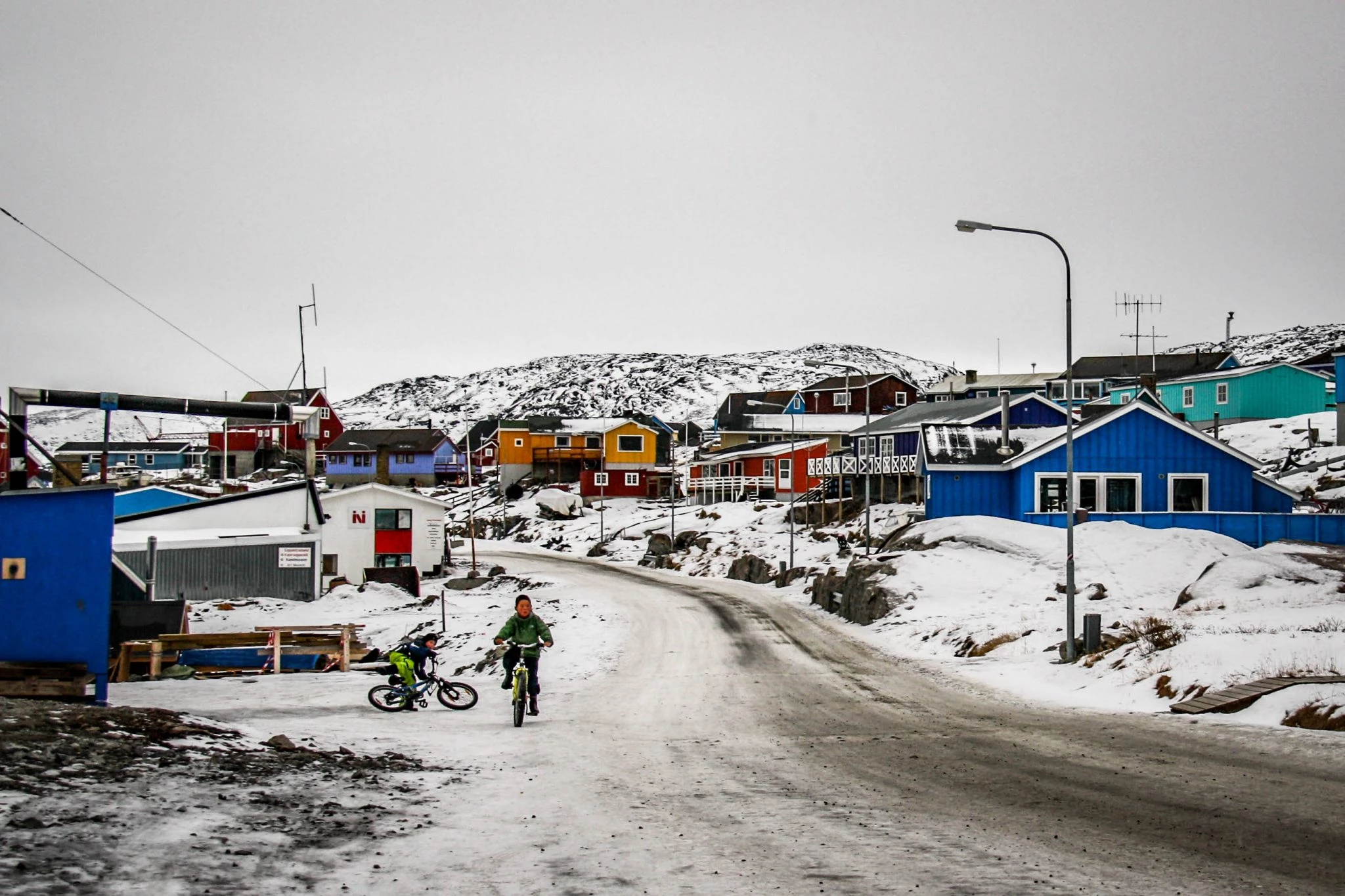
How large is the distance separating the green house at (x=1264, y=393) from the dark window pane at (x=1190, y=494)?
108ft

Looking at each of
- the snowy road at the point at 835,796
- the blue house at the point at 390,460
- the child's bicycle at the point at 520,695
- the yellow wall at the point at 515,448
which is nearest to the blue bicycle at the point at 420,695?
the snowy road at the point at 835,796

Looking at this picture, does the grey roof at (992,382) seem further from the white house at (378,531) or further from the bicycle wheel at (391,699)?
the bicycle wheel at (391,699)

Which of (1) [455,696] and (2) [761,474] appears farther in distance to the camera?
(2) [761,474]

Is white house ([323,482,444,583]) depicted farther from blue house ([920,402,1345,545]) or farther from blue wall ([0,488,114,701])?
blue wall ([0,488,114,701])

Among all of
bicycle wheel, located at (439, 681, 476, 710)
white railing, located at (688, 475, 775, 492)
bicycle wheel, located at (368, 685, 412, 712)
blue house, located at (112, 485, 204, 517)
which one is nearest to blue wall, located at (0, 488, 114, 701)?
bicycle wheel, located at (368, 685, 412, 712)

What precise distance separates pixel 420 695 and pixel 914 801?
9668 millimetres

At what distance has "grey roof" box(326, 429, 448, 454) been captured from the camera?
109 metres

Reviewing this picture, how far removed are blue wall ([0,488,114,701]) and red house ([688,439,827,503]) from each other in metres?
53.5

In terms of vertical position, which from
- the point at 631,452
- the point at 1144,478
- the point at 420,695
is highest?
the point at 631,452

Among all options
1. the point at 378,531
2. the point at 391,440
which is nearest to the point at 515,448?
the point at 391,440

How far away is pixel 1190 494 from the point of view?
40594 mm

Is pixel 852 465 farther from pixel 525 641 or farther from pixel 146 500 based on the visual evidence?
pixel 525 641

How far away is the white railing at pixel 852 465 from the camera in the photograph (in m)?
57.4

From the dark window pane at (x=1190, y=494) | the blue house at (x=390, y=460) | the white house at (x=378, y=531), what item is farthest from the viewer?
the blue house at (x=390, y=460)
